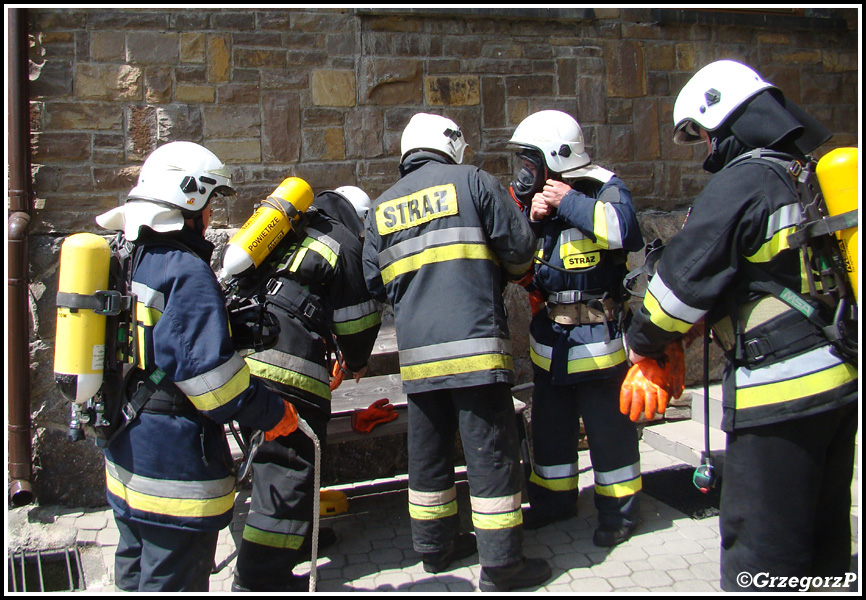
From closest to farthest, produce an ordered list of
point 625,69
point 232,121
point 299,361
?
point 299,361
point 232,121
point 625,69

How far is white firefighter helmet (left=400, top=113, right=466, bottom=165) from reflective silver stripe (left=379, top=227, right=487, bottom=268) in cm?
48

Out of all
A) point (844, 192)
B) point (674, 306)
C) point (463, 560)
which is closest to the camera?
point (844, 192)

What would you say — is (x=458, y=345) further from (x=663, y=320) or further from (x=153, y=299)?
(x=153, y=299)

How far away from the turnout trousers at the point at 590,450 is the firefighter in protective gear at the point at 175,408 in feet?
5.87

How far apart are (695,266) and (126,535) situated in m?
2.37

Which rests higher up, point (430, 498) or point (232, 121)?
point (232, 121)

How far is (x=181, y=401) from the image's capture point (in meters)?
2.61

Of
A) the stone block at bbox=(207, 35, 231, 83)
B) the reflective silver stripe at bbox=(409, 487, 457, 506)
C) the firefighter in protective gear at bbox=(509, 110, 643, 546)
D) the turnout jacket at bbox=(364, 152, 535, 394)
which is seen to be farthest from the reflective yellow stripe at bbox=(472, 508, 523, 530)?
the stone block at bbox=(207, 35, 231, 83)

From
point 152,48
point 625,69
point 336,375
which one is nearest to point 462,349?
point 336,375

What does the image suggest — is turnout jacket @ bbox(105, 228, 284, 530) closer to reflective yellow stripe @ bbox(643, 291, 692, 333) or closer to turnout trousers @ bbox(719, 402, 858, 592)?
reflective yellow stripe @ bbox(643, 291, 692, 333)

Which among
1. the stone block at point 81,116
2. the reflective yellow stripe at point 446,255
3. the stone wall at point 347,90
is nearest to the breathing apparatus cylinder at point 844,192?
the reflective yellow stripe at point 446,255

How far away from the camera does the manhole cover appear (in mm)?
4004

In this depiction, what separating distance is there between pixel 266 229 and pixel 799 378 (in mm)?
2354

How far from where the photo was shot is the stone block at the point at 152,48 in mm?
4668
